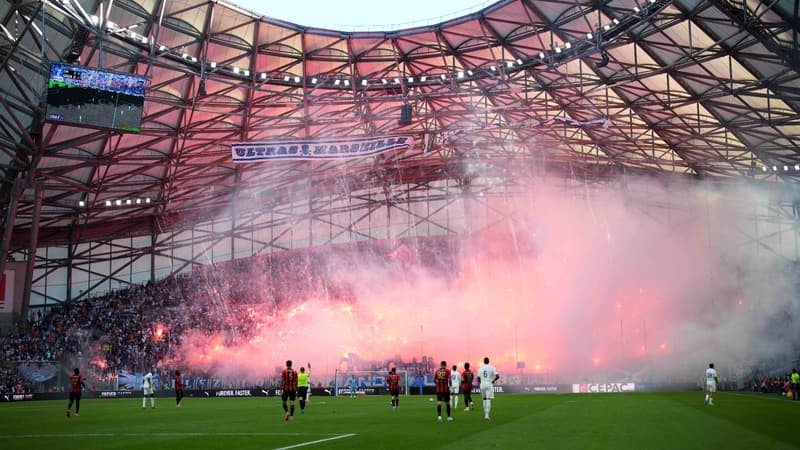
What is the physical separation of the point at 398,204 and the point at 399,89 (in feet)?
52.5

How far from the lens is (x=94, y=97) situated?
28359 mm

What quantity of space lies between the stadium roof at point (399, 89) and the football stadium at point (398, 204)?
0.18 m

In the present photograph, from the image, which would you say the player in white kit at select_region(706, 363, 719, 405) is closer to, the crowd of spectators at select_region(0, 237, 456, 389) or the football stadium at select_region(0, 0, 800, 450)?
the football stadium at select_region(0, 0, 800, 450)

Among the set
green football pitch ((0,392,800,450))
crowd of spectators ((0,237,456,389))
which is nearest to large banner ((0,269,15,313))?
crowd of spectators ((0,237,456,389))

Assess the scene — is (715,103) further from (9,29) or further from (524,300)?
(9,29)

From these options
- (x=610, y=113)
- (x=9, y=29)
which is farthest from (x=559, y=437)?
(x=610, y=113)

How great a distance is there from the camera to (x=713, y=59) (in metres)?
34.4

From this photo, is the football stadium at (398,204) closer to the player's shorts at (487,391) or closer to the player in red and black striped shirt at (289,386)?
the player in red and black striped shirt at (289,386)

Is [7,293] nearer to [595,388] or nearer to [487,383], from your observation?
[595,388]

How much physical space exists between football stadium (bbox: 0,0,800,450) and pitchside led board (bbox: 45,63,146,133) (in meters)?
0.08

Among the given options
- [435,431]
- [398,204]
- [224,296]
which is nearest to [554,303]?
[398,204]

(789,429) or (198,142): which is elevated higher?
(198,142)

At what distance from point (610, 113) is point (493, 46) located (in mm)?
10515

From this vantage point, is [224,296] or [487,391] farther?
[224,296]
